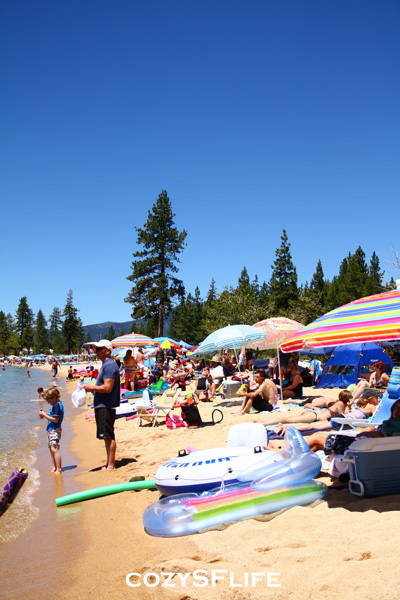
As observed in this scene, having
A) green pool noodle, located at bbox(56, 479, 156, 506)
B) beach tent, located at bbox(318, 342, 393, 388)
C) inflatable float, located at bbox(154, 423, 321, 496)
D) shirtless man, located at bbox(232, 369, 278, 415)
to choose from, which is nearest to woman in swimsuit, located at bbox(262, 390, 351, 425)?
shirtless man, located at bbox(232, 369, 278, 415)

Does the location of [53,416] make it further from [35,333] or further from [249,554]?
[35,333]

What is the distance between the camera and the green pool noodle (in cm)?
528

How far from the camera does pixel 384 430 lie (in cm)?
463

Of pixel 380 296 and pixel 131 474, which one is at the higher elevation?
pixel 380 296

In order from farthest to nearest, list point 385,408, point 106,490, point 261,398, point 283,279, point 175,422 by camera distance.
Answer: point 283,279, point 261,398, point 175,422, point 106,490, point 385,408

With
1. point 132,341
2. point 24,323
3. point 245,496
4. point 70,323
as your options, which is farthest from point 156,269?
point 24,323

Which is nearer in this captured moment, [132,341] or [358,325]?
[358,325]

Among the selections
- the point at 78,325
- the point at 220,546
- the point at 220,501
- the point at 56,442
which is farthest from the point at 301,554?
the point at 78,325

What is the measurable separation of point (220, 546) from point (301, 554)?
0.72 m

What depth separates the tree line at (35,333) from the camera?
289ft

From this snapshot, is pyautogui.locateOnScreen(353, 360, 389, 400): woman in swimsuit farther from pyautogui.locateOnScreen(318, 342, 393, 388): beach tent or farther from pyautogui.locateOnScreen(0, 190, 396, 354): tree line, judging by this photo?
pyautogui.locateOnScreen(0, 190, 396, 354): tree line

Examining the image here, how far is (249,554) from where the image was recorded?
329 centimetres

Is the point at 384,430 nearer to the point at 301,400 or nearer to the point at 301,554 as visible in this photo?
the point at 301,554

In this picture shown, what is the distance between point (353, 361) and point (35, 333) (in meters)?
108
